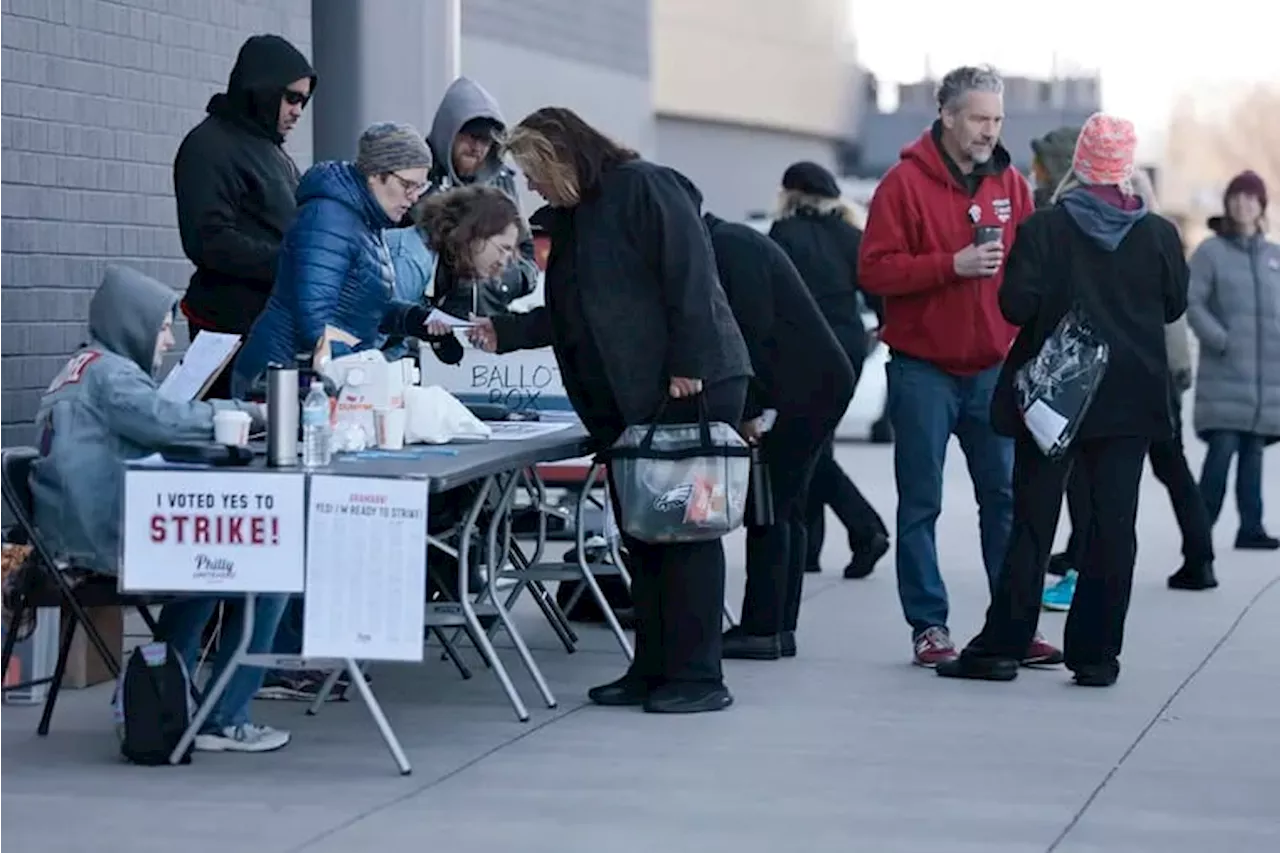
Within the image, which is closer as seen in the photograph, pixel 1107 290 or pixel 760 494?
pixel 1107 290

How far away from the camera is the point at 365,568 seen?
7125mm

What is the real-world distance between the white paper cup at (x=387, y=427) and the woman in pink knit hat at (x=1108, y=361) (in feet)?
6.89

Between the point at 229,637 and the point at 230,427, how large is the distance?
24.6 inches

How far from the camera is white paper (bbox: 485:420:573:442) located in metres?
8.48

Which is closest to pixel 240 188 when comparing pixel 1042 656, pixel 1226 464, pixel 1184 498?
pixel 1042 656

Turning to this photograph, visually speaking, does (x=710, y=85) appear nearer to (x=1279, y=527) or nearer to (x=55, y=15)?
(x=1279, y=527)

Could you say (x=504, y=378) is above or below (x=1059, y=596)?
above

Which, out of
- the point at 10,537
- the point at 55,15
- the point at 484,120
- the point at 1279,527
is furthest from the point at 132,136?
the point at 1279,527

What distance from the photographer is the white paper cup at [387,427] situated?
7961 mm

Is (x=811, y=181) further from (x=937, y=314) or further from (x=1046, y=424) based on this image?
(x=1046, y=424)

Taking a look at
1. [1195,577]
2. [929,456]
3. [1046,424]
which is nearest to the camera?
[1046,424]

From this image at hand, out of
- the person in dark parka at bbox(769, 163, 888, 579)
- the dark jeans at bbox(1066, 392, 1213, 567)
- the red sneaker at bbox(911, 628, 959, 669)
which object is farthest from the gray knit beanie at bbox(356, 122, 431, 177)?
the dark jeans at bbox(1066, 392, 1213, 567)

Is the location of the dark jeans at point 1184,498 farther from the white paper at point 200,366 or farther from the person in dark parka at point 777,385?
the white paper at point 200,366

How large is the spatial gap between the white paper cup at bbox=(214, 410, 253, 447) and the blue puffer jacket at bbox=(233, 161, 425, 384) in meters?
0.85
